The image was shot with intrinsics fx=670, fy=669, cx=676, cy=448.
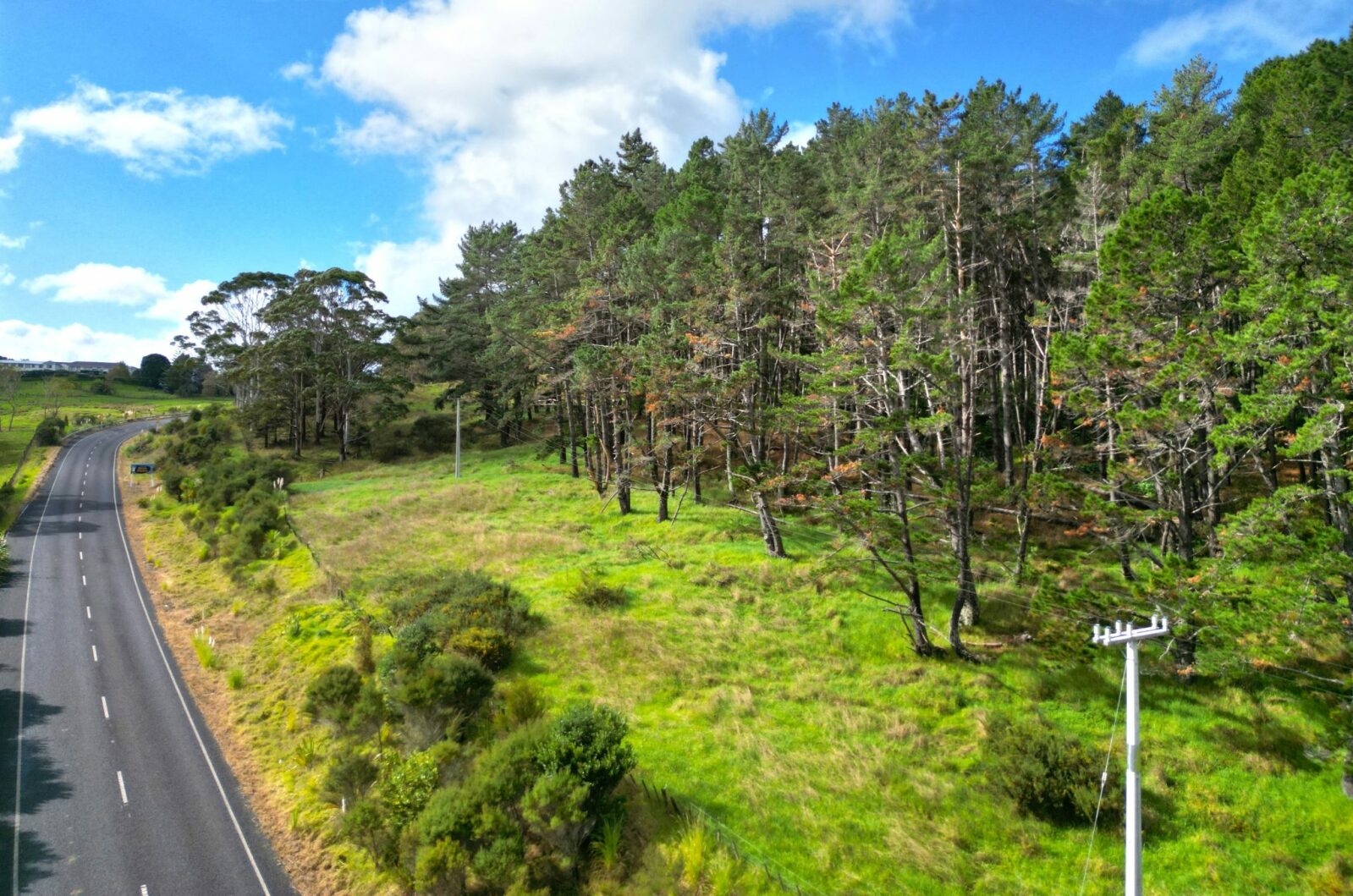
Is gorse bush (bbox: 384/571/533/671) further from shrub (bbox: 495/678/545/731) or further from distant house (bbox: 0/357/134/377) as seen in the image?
distant house (bbox: 0/357/134/377)

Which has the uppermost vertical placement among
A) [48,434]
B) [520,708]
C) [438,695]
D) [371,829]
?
[48,434]

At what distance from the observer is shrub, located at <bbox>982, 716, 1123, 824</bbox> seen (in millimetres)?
15344

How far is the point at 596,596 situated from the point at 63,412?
113488 millimetres

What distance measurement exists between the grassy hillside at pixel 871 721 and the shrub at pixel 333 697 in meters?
5.01

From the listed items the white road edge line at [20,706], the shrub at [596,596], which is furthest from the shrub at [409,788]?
the shrub at [596,596]

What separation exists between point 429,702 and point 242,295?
68.2 meters

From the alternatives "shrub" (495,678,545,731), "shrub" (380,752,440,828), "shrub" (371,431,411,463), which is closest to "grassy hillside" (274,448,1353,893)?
"shrub" (495,678,545,731)

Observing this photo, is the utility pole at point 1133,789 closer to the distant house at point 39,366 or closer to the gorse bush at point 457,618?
the gorse bush at point 457,618

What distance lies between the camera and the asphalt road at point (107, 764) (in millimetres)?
16062

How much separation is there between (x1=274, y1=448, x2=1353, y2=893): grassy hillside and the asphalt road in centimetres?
784

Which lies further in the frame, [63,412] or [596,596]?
[63,412]

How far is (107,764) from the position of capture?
20.3 meters

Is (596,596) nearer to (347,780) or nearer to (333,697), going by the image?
(333,697)

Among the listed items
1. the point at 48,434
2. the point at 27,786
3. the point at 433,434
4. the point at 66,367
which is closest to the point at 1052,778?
the point at 27,786
